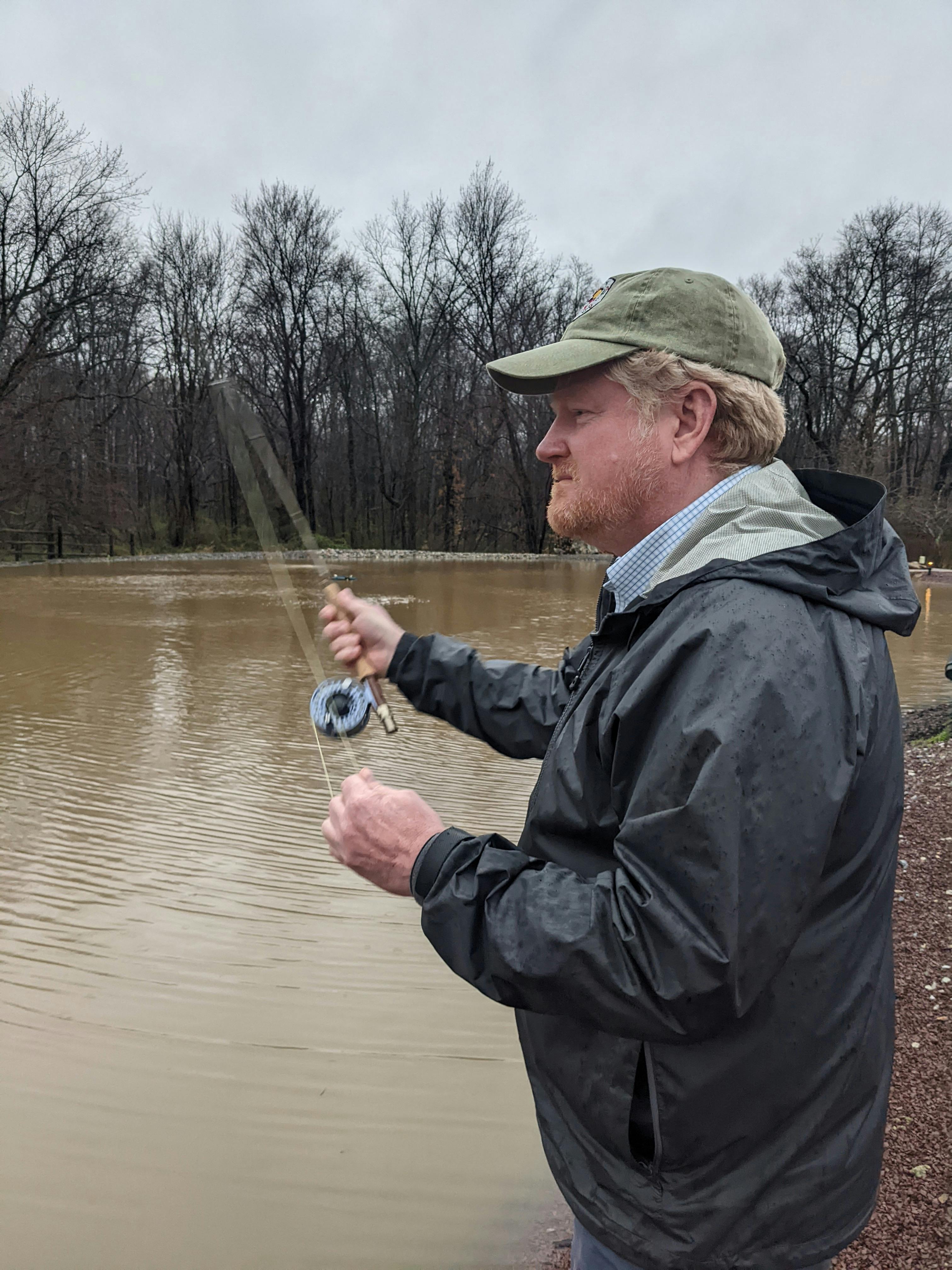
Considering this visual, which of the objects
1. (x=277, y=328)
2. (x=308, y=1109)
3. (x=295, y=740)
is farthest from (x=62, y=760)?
(x=277, y=328)

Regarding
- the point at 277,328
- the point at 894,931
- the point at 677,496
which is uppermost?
the point at 277,328

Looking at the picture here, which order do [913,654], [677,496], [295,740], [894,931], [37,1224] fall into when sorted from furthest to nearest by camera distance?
[913,654] → [295,740] → [894,931] → [37,1224] → [677,496]

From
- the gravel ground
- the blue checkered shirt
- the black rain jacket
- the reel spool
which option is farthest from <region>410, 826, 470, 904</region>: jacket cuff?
the gravel ground

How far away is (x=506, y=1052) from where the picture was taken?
3807 millimetres

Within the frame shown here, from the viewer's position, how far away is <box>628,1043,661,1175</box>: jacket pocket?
52.3 inches

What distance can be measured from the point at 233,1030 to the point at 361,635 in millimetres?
2340

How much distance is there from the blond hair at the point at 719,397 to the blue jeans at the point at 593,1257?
1.29 m

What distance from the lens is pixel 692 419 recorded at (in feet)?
5.14

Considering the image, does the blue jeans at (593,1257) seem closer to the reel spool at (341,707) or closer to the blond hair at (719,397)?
the reel spool at (341,707)

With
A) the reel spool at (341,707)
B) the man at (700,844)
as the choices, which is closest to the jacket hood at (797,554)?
the man at (700,844)

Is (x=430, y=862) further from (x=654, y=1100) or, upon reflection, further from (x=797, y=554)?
(x=797, y=554)

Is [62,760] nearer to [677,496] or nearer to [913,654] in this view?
[677,496]

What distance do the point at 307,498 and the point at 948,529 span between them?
2920cm

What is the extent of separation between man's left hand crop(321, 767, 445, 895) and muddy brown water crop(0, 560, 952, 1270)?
1.93 meters
